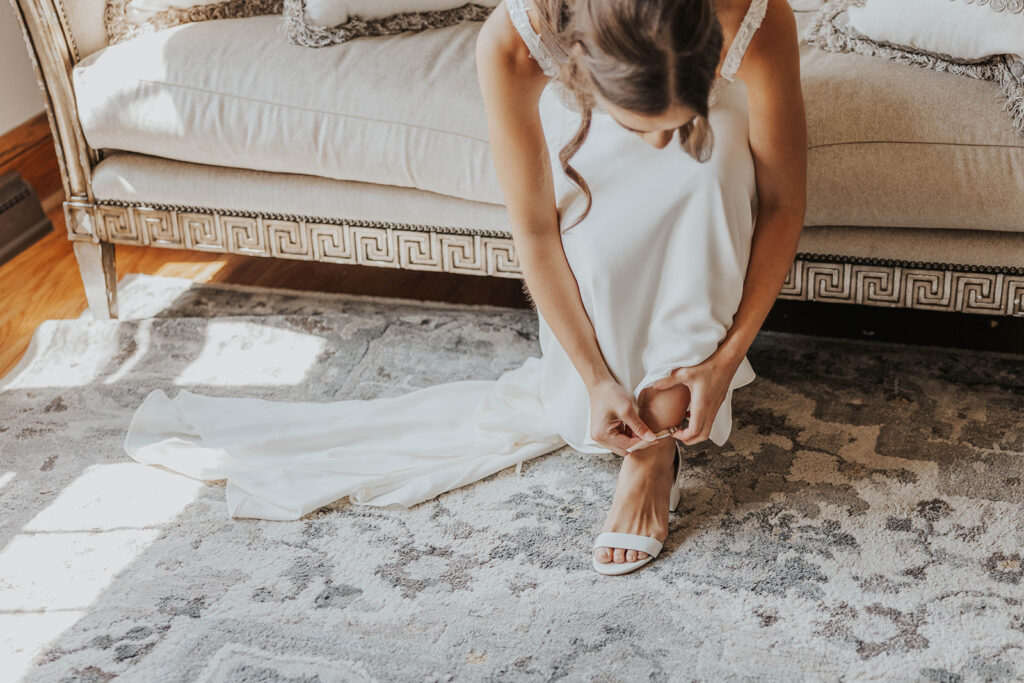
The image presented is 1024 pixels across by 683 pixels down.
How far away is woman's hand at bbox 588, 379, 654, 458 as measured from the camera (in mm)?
1327

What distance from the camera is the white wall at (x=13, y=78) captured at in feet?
8.15

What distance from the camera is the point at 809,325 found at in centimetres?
189

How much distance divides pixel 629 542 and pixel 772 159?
534 mm

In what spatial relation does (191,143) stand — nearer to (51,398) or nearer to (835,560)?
(51,398)

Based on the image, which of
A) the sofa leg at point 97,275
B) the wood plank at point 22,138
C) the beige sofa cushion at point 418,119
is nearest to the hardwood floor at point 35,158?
the wood plank at point 22,138

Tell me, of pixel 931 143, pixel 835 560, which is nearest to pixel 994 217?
pixel 931 143

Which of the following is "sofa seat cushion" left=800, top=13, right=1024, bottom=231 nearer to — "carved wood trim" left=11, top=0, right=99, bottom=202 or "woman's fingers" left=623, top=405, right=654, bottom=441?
"woman's fingers" left=623, top=405, right=654, bottom=441

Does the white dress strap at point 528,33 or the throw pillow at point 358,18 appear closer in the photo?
the white dress strap at point 528,33

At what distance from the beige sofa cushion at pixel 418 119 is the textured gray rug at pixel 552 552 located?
12.4 inches

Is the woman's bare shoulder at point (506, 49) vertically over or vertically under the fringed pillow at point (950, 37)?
over

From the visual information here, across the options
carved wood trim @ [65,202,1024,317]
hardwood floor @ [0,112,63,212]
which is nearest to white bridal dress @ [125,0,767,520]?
carved wood trim @ [65,202,1024,317]

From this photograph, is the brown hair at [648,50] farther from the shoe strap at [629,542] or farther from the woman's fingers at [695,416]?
the shoe strap at [629,542]

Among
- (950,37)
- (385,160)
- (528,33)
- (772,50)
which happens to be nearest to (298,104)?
(385,160)

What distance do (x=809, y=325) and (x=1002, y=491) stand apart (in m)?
0.54
